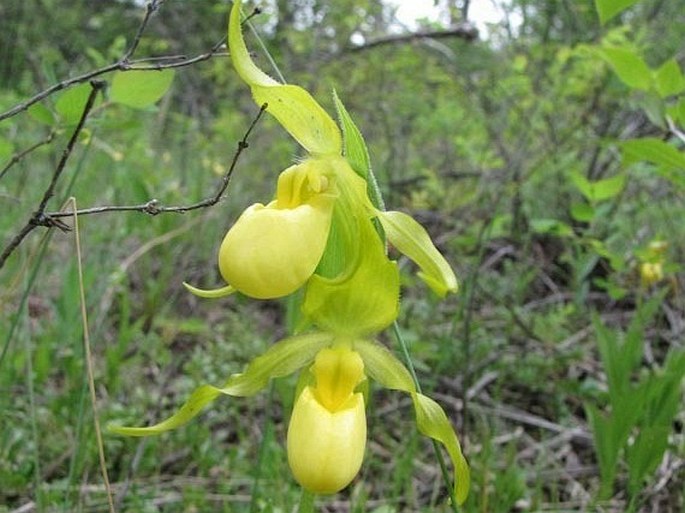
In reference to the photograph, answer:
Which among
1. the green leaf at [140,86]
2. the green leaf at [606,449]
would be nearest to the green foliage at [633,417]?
the green leaf at [606,449]

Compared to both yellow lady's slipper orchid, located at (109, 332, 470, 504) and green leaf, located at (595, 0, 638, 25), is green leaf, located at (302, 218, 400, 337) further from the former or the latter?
green leaf, located at (595, 0, 638, 25)

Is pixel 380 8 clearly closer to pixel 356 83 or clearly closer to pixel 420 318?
pixel 356 83

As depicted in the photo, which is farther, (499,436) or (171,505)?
(499,436)

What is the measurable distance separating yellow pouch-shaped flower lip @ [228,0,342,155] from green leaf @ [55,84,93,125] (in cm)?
43

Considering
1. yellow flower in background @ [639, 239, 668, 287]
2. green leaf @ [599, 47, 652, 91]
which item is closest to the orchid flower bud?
green leaf @ [599, 47, 652, 91]

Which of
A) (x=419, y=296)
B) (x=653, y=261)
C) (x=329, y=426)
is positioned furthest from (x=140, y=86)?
(x=419, y=296)

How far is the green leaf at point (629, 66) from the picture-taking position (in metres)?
1.37

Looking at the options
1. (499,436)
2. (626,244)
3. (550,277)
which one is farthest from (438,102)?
(499,436)

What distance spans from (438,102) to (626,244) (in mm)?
1617

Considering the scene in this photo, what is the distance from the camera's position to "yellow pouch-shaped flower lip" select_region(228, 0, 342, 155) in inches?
33.0

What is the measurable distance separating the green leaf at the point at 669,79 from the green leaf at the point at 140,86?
834mm

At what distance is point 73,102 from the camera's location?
1.22 metres

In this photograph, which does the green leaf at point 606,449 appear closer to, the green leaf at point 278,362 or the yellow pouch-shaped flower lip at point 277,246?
the green leaf at point 278,362

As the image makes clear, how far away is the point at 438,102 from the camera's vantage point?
3980mm
